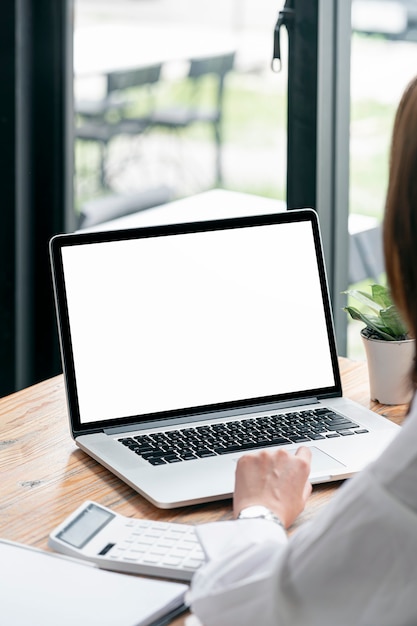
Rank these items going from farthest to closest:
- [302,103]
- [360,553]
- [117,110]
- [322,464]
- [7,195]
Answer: [117,110]
[7,195]
[302,103]
[322,464]
[360,553]

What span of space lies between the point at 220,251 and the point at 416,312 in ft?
1.59

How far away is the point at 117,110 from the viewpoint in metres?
2.51

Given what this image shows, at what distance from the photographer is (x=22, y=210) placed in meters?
2.42

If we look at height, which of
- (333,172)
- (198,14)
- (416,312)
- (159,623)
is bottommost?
(159,623)

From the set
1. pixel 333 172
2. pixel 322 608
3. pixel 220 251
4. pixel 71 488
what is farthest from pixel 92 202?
pixel 322 608

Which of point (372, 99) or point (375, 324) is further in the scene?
point (372, 99)

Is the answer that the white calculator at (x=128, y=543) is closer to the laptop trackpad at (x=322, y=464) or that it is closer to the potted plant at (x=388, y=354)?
the laptop trackpad at (x=322, y=464)

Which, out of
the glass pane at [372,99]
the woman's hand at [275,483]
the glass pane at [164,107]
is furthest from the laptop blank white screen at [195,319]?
the glass pane at [164,107]

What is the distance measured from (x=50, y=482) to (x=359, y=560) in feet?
1.70

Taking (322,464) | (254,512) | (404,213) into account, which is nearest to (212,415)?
(322,464)

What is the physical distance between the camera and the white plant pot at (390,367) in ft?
4.52

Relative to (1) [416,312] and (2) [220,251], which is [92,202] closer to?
(2) [220,251]

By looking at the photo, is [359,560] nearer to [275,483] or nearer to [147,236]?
[275,483]

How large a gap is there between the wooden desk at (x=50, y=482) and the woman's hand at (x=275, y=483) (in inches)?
1.3
